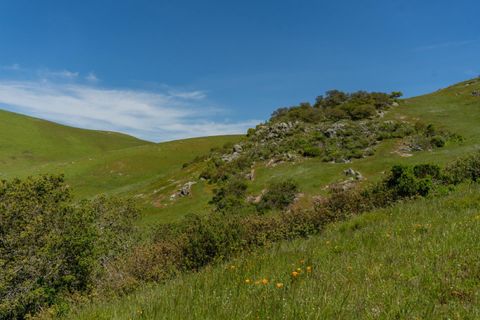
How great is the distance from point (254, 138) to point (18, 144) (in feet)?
275

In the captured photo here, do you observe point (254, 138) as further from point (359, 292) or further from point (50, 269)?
point (359, 292)

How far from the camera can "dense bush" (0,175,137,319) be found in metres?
13.8

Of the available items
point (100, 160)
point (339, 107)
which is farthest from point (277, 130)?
point (100, 160)

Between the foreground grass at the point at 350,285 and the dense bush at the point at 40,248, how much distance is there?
10.1 m

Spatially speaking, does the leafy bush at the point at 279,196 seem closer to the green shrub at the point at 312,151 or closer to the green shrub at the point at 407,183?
the green shrub at the point at 312,151

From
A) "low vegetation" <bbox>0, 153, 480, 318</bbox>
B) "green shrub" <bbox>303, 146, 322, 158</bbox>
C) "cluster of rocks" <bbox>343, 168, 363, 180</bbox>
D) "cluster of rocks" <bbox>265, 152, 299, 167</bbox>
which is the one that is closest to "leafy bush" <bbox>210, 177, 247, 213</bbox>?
"cluster of rocks" <bbox>265, 152, 299, 167</bbox>

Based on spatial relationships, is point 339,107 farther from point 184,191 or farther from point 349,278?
point 349,278

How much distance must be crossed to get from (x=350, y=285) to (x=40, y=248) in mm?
14568

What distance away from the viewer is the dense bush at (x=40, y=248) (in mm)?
13781

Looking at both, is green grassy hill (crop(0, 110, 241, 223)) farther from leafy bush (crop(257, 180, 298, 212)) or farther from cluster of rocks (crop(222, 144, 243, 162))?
leafy bush (crop(257, 180, 298, 212))

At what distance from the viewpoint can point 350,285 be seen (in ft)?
16.8

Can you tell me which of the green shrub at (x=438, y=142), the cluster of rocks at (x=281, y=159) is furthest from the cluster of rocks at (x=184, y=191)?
the green shrub at (x=438, y=142)

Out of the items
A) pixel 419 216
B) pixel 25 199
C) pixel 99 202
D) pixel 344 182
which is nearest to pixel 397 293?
pixel 419 216

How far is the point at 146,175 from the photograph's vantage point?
73875 millimetres
